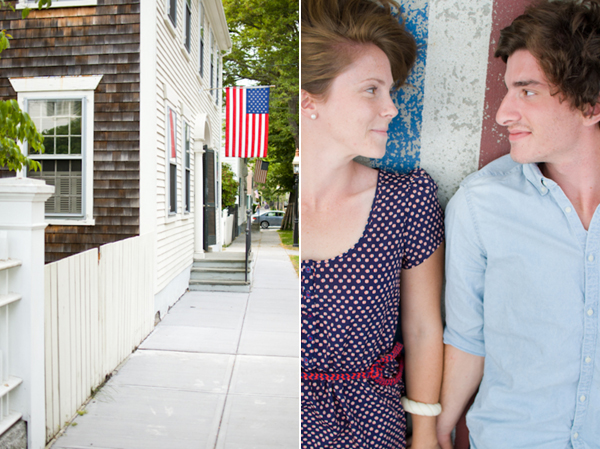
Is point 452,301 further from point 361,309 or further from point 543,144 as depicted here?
point 543,144

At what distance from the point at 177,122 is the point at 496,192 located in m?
4.42

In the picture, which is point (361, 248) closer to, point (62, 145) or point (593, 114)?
point (593, 114)

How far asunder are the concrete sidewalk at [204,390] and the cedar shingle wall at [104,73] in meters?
1.05

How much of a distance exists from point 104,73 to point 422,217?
12.2ft

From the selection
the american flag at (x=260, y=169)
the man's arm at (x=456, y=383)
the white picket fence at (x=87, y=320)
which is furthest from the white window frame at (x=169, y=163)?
the man's arm at (x=456, y=383)

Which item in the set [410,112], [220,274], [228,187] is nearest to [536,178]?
[410,112]

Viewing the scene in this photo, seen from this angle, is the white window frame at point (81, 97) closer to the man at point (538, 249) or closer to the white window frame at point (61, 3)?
the white window frame at point (61, 3)

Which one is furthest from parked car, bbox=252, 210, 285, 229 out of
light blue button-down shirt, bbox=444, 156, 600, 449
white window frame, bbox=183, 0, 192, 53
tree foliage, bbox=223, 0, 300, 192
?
light blue button-down shirt, bbox=444, 156, 600, 449

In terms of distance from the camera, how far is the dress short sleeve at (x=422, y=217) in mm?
703

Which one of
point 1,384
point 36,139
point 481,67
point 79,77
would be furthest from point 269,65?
point 481,67

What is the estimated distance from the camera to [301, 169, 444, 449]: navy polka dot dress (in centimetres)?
71

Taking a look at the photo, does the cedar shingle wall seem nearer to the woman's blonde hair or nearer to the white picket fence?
the white picket fence

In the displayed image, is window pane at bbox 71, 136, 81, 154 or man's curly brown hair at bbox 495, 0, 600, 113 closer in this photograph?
man's curly brown hair at bbox 495, 0, 600, 113

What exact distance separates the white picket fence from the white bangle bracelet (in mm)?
1772
